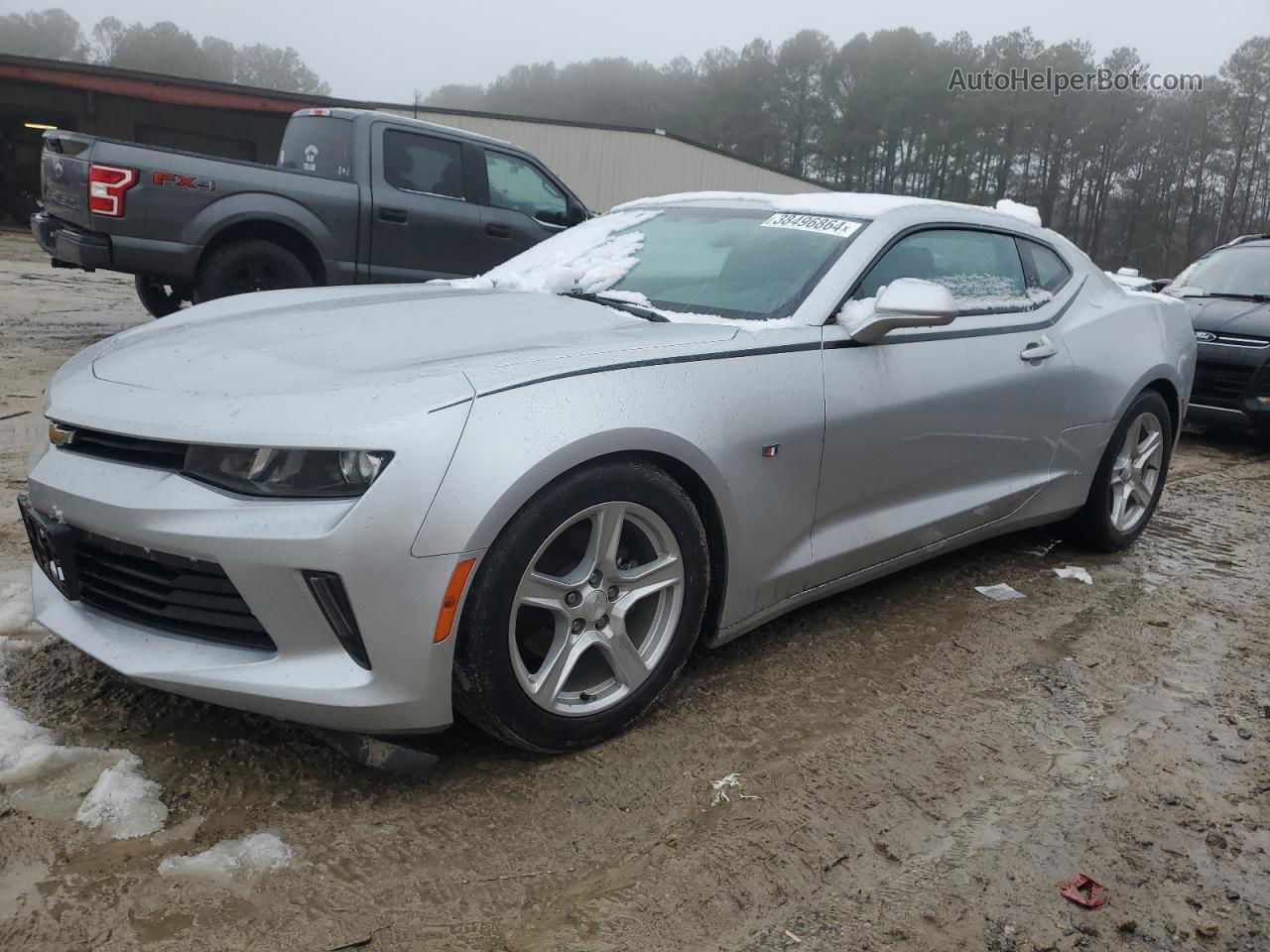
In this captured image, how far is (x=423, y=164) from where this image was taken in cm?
746

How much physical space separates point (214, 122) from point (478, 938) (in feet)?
72.6

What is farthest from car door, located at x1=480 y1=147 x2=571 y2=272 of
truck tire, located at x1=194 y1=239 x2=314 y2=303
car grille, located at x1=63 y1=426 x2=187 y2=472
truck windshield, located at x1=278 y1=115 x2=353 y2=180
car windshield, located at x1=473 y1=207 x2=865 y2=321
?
car grille, located at x1=63 y1=426 x2=187 y2=472

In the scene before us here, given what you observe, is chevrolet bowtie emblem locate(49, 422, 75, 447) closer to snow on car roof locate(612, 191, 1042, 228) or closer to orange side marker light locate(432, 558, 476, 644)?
orange side marker light locate(432, 558, 476, 644)

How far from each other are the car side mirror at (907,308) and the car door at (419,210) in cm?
503

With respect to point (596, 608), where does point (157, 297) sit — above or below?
above

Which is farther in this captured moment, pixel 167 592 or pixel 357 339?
pixel 357 339

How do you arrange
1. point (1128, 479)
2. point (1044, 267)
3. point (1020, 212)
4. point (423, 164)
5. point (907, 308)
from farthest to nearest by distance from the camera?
point (423, 164) → point (1128, 479) → point (1020, 212) → point (1044, 267) → point (907, 308)

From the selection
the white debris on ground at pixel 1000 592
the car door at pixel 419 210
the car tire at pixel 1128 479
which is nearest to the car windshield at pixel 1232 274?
the car tire at pixel 1128 479

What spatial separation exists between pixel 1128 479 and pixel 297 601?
3683 mm

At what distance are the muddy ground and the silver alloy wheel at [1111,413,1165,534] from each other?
108 cm

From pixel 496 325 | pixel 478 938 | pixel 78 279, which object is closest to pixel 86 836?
pixel 478 938

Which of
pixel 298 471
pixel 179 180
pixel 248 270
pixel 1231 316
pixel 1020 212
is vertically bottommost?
pixel 298 471

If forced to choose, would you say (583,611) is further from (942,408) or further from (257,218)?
(257,218)
